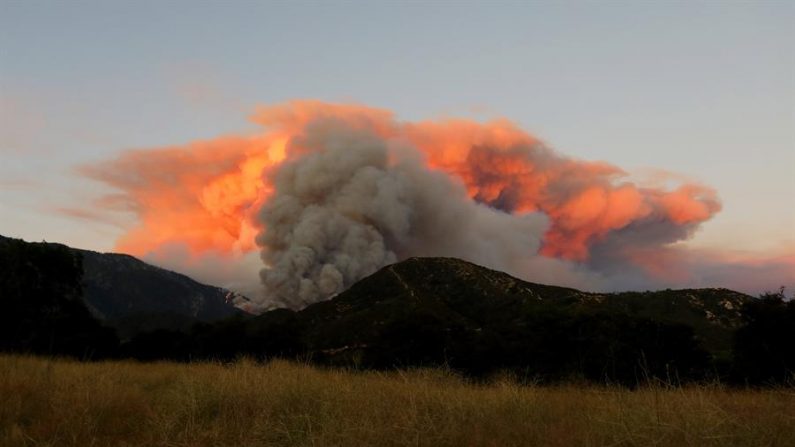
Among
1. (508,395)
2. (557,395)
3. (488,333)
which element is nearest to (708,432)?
(508,395)

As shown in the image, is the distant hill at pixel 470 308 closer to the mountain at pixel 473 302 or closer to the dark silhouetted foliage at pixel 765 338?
the mountain at pixel 473 302

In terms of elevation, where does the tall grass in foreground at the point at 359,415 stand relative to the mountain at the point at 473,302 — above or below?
below

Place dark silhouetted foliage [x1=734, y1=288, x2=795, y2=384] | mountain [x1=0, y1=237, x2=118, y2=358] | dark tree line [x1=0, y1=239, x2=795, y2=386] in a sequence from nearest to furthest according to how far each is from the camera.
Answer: dark silhouetted foliage [x1=734, y1=288, x2=795, y2=384] < dark tree line [x1=0, y1=239, x2=795, y2=386] < mountain [x1=0, y1=237, x2=118, y2=358]

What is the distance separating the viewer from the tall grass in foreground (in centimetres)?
614

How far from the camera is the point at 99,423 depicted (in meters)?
7.52

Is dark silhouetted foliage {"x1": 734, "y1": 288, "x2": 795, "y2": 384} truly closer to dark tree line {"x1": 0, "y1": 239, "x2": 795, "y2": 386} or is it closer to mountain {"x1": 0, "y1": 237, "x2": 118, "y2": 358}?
dark tree line {"x1": 0, "y1": 239, "x2": 795, "y2": 386}

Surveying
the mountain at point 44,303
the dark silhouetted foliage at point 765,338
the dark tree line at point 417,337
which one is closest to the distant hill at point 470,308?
the dark tree line at point 417,337

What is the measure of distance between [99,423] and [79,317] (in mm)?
49836

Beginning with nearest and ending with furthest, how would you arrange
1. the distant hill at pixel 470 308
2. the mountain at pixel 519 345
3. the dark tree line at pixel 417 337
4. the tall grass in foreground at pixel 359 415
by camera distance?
the tall grass in foreground at pixel 359 415 → the mountain at pixel 519 345 → the dark tree line at pixel 417 337 → the distant hill at pixel 470 308

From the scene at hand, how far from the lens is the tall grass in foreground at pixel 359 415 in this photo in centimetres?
614

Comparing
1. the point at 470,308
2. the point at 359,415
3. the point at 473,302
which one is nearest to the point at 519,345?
the point at 359,415

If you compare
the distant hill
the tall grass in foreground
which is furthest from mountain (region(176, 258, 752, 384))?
the tall grass in foreground

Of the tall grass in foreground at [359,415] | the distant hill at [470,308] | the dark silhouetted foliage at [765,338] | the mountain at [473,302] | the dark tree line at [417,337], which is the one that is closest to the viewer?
the tall grass in foreground at [359,415]

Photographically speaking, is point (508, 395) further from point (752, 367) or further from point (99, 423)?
point (752, 367)
